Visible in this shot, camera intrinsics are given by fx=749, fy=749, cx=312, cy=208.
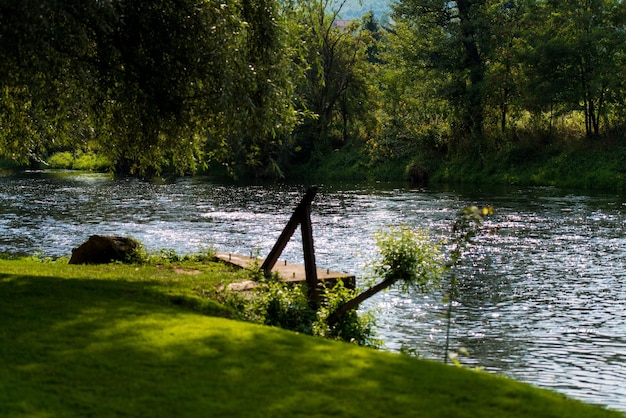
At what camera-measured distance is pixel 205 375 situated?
284 inches

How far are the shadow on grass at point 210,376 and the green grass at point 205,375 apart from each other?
0.01m

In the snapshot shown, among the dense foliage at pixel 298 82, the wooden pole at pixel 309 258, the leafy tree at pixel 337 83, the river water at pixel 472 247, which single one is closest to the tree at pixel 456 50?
the dense foliage at pixel 298 82

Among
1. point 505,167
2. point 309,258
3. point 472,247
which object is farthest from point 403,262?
point 505,167

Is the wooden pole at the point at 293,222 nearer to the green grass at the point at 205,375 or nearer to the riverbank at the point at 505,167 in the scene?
the green grass at the point at 205,375

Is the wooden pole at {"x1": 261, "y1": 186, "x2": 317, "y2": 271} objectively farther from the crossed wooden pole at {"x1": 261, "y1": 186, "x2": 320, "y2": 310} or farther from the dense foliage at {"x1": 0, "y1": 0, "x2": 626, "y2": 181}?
the dense foliage at {"x1": 0, "y1": 0, "x2": 626, "y2": 181}

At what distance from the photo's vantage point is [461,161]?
54969 millimetres

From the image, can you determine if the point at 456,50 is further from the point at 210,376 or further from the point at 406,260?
the point at 210,376

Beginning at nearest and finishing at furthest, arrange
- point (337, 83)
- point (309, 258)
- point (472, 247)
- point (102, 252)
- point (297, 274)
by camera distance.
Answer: point (309, 258)
point (297, 274)
point (102, 252)
point (472, 247)
point (337, 83)

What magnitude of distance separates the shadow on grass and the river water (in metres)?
3.87

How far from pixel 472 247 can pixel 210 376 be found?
747 inches

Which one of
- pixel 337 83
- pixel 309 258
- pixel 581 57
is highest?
pixel 337 83

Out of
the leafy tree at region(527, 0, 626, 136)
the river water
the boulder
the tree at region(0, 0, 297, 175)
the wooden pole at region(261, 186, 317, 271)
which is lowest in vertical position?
the river water

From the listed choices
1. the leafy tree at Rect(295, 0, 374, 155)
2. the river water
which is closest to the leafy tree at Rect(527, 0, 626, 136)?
the river water

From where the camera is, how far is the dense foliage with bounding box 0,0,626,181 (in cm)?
1473
